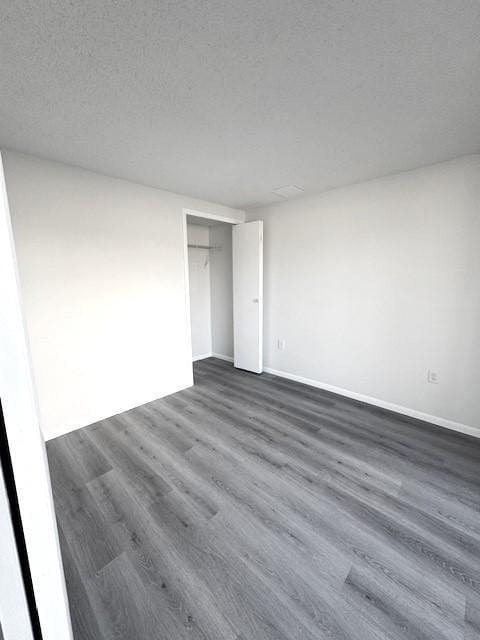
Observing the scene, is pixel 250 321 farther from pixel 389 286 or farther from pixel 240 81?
pixel 240 81

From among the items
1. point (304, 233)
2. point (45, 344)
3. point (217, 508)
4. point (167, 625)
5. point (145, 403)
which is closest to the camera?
point (167, 625)

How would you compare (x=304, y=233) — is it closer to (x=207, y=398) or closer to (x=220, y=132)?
(x=220, y=132)

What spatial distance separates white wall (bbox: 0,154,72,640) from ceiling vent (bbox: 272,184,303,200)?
2.94m

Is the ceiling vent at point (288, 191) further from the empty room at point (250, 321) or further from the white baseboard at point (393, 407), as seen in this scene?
the white baseboard at point (393, 407)

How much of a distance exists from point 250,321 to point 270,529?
264 centimetres

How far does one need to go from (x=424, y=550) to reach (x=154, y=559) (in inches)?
55.0

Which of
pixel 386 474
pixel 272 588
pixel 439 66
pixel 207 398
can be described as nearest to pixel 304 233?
pixel 439 66

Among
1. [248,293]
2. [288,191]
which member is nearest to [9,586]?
[288,191]

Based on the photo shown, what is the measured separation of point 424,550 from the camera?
141cm

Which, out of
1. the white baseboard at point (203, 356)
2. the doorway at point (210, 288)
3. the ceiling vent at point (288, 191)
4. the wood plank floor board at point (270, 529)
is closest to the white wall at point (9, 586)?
the wood plank floor board at point (270, 529)

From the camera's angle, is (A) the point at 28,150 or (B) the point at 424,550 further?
(A) the point at 28,150

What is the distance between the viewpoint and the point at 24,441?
45cm

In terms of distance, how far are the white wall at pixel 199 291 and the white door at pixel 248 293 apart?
34.0 inches

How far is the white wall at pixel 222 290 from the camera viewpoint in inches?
174
